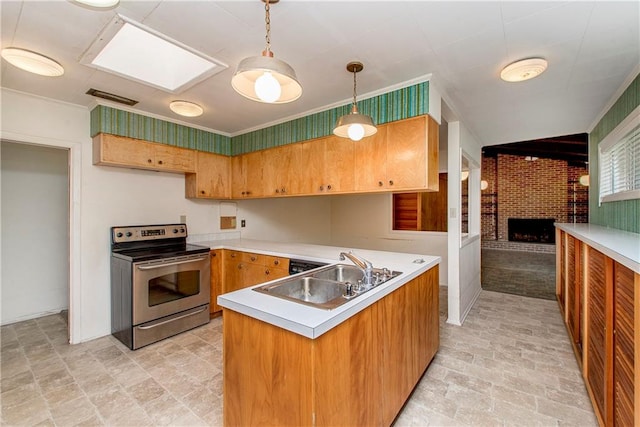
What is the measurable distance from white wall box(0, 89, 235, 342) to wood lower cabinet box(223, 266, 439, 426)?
235 centimetres

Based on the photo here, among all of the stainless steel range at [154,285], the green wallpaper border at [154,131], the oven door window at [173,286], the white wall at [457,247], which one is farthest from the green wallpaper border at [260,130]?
the oven door window at [173,286]

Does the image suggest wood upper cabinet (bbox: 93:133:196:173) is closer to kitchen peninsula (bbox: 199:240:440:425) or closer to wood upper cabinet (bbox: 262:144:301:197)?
wood upper cabinet (bbox: 262:144:301:197)

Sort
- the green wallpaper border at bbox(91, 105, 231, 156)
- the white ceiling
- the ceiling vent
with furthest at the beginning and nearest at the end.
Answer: the green wallpaper border at bbox(91, 105, 231, 156)
the ceiling vent
the white ceiling

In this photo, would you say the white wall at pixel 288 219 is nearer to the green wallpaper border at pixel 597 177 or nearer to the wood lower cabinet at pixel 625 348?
the wood lower cabinet at pixel 625 348

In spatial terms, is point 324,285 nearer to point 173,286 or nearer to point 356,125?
point 356,125

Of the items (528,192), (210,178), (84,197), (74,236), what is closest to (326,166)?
(210,178)

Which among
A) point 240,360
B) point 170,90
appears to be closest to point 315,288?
point 240,360

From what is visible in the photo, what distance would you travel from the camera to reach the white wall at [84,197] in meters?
2.56

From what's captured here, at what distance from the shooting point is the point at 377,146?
2.62m

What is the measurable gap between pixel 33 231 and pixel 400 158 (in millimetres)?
4349

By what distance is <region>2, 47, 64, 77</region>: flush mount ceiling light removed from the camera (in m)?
1.85

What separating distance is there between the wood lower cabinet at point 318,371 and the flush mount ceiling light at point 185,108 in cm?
216

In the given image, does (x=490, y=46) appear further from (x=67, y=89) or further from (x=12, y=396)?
(x=12, y=396)

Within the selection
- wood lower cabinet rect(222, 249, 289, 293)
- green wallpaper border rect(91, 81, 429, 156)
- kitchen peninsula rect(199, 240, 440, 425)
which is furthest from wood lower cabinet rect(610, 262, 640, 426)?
wood lower cabinet rect(222, 249, 289, 293)
